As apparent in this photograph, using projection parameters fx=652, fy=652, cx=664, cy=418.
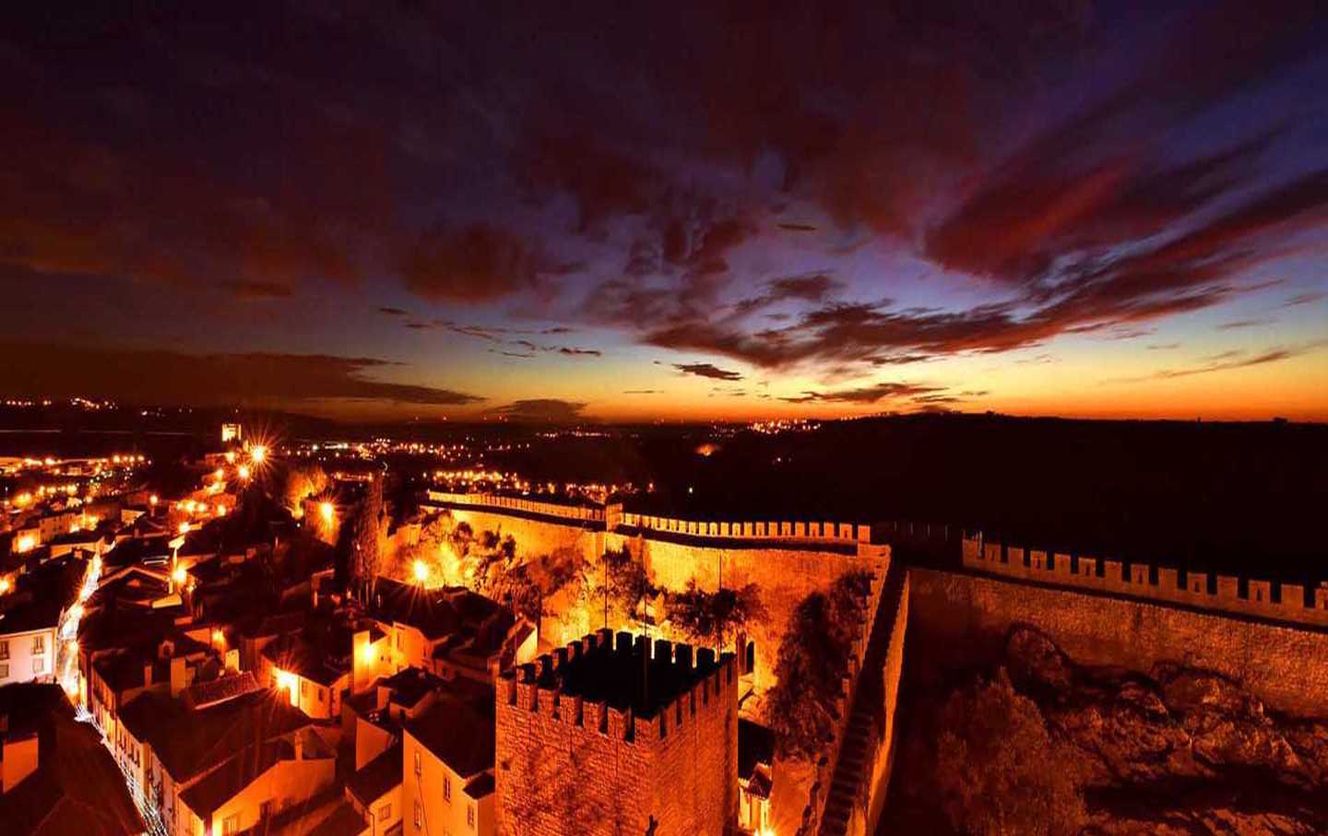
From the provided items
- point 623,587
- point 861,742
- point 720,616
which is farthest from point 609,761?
point 623,587

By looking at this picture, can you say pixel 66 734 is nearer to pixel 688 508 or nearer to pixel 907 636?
pixel 907 636

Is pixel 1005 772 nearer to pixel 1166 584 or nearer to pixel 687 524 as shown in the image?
pixel 1166 584

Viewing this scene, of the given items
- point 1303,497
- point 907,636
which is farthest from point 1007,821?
point 1303,497

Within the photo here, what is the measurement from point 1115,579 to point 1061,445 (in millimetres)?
32461

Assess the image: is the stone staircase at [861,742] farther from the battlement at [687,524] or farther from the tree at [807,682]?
the battlement at [687,524]

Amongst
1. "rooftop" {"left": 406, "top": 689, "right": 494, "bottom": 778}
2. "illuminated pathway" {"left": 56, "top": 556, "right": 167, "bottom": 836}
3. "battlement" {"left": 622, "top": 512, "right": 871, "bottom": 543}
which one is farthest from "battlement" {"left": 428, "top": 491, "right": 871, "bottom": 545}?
"illuminated pathway" {"left": 56, "top": 556, "right": 167, "bottom": 836}

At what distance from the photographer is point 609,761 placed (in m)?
6.21

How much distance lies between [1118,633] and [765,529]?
24.9ft

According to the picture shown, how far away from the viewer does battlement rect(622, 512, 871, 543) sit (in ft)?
50.9

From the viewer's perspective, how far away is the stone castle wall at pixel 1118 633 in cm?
1011

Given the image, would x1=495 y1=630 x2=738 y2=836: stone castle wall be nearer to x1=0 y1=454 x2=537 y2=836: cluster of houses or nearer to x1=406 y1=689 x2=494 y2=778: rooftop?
x1=406 y1=689 x2=494 y2=778: rooftop

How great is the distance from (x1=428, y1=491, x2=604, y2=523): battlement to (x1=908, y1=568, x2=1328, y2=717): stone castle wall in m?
9.97

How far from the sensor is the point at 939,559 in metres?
14.3

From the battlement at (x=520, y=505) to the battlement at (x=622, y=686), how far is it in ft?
39.4
